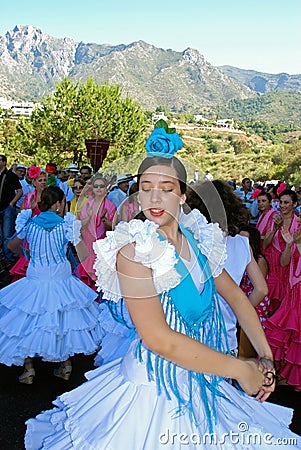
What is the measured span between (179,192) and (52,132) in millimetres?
39247

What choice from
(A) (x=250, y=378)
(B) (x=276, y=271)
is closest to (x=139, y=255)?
(A) (x=250, y=378)

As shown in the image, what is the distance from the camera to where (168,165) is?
202cm

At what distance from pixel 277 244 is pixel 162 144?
192 inches

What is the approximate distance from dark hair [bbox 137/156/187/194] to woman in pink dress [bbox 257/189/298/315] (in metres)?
4.55

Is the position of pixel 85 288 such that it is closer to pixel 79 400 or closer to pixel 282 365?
pixel 282 365

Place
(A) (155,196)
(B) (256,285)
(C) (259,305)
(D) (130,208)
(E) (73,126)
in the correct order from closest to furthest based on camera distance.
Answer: (A) (155,196)
(D) (130,208)
(B) (256,285)
(C) (259,305)
(E) (73,126)

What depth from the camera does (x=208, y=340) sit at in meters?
2.13

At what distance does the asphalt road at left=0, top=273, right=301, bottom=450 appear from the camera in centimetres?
406

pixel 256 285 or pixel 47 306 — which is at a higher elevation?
pixel 256 285

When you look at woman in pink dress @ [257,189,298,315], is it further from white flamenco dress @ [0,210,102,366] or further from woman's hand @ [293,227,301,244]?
white flamenco dress @ [0,210,102,366]

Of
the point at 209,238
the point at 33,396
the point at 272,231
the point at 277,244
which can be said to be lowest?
the point at 33,396

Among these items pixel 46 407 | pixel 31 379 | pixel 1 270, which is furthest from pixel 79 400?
pixel 1 270

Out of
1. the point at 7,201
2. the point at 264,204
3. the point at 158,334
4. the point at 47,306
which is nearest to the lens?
the point at 158,334

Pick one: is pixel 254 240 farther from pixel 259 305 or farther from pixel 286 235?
pixel 286 235
